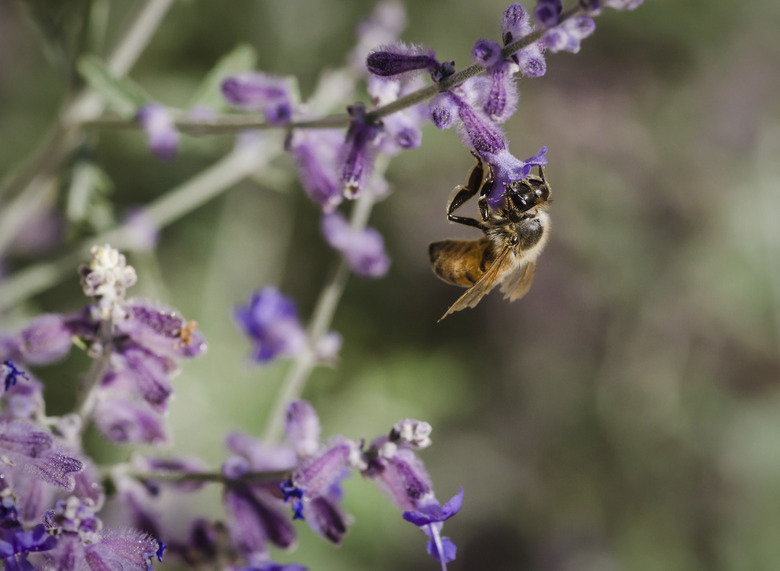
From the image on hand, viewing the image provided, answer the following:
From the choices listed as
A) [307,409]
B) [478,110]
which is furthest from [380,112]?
[307,409]

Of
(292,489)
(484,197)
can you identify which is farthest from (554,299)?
(292,489)

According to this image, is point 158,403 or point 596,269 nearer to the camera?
point 158,403

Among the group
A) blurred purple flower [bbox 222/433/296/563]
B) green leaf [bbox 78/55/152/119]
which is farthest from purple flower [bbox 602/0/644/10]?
green leaf [bbox 78/55/152/119]

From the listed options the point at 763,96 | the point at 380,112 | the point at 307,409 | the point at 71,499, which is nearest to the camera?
the point at 71,499

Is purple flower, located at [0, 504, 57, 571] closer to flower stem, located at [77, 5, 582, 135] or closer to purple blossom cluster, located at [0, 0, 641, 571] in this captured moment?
purple blossom cluster, located at [0, 0, 641, 571]

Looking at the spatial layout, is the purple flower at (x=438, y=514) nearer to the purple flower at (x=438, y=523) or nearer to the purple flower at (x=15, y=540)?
the purple flower at (x=438, y=523)

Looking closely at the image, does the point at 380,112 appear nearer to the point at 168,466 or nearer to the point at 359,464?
the point at 359,464
